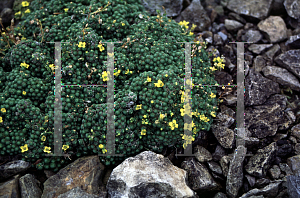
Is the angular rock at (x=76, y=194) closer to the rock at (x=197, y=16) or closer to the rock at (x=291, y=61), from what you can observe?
the rock at (x=197, y=16)

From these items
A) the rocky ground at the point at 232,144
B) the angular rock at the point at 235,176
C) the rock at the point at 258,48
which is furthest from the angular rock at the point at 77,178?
the rock at the point at 258,48

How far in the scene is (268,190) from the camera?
423 centimetres

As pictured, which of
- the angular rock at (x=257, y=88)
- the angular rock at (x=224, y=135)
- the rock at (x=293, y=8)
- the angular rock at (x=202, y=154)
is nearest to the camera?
the angular rock at (x=202, y=154)

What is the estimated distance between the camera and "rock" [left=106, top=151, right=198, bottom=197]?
160 inches

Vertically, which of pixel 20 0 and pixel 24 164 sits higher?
pixel 20 0

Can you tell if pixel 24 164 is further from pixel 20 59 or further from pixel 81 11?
pixel 81 11

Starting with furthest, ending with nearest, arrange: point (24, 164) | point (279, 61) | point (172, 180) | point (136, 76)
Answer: point (279, 61)
point (136, 76)
point (24, 164)
point (172, 180)

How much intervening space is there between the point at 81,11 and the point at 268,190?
4.99 m

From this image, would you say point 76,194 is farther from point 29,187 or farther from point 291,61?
point 291,61

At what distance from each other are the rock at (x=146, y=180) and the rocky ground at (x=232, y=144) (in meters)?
0.02

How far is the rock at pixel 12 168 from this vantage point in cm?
444

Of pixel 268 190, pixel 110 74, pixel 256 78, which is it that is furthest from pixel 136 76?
pixel 268 190

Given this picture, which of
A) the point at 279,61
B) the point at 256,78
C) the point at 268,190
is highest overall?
the point at 279,61

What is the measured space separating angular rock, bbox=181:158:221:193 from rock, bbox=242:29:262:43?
362 cm
